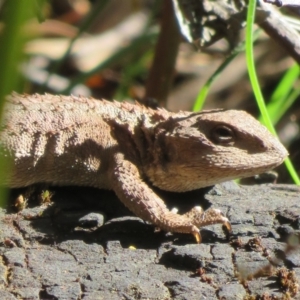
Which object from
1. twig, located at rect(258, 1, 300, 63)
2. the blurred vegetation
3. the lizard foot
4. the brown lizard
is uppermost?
the blurred vegetation

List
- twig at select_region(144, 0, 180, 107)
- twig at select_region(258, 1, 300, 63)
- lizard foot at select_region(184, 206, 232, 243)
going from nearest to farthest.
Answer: lizard foot at select_region(184, 206, 232, 243)
twig at select_region(258, 1, 300, 63)
twig at select_region(144, 0, 180, 107)

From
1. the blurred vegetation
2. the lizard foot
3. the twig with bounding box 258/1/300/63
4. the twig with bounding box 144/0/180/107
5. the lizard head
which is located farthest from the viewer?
the blurred vegetation

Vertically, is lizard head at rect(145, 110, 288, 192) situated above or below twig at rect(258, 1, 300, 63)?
below

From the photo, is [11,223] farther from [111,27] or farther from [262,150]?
[111,27]

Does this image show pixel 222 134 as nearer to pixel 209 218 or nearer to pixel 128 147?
pixel 128 147

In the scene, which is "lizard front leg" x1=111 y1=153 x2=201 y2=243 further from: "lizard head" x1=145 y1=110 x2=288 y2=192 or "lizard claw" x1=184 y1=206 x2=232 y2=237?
"lizard head" x1=145 y1=110 x2=288 y2=192

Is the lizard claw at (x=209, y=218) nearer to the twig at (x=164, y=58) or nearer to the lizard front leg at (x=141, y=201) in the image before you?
the lizard front leg at (x=141, y=201)

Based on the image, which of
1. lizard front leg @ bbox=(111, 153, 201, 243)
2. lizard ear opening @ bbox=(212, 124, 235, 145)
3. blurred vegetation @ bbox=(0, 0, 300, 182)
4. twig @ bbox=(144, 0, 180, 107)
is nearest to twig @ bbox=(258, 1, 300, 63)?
lizard ear opening @ bbox=(212, 124, 235, 145)
